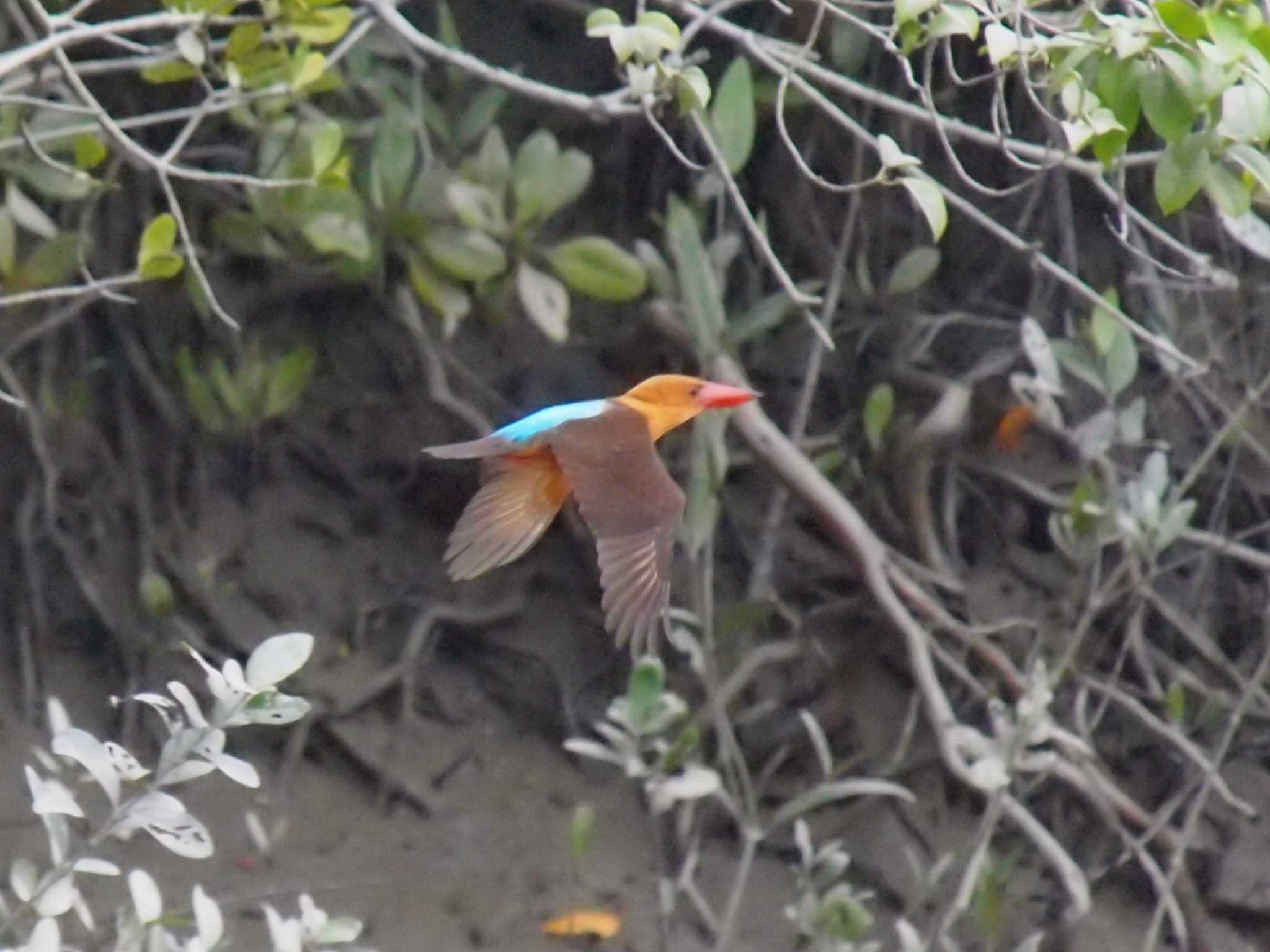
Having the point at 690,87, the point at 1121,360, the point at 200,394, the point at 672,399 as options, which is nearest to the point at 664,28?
the point at 690,87

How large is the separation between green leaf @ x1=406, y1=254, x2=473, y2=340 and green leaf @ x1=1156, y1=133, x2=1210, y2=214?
4.31 ft

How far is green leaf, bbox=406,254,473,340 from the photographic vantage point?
3.02m

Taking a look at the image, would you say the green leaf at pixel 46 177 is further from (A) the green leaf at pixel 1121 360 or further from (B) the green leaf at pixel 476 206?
(A) the green leaf at pixel 1121 360

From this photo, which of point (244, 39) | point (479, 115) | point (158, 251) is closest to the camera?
point (158, 251)

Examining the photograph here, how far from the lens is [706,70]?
11.3ft

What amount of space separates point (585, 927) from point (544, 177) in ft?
3.82

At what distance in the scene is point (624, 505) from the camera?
1.91 meters

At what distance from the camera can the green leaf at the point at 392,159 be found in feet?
9.80

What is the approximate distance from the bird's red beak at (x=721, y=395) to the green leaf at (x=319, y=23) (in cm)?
67

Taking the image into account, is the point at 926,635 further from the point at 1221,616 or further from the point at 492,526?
the point at 492,526

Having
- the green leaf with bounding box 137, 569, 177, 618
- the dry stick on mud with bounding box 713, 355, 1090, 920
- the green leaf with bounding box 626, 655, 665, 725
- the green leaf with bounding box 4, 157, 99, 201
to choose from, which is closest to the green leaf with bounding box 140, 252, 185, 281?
the green leaf with bounding box 4, 157, 99, 201

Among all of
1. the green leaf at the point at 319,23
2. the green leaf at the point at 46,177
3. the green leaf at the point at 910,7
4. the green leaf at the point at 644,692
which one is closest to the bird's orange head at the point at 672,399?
the green leaf at the point at 910,7

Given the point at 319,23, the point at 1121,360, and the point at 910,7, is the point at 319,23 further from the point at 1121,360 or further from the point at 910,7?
the point at 1121,360

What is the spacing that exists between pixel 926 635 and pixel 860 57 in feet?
2.90
